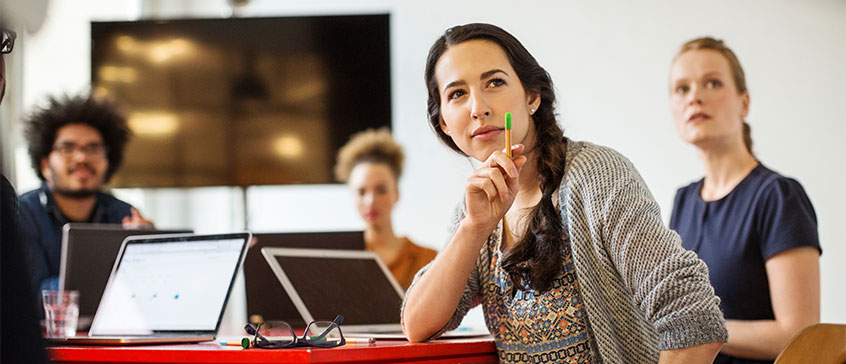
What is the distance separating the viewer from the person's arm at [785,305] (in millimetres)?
1863

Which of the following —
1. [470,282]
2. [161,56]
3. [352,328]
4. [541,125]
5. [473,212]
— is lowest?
[352,328]

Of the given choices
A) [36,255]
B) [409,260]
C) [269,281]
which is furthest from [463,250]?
[36,255]

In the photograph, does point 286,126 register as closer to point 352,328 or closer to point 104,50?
point 104,50

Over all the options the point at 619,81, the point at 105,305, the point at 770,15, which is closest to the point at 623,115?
the point at 619,81

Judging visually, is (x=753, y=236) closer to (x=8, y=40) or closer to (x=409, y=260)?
(x=409, y=260)

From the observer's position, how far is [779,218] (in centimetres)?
191

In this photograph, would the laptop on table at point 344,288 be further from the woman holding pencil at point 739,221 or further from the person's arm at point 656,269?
the woman holding pencil at point 739,221

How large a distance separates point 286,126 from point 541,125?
2226 millimetres

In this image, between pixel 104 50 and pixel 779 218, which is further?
pixel 104 50

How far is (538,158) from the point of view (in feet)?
5.08

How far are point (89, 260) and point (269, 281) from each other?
0.50 metres

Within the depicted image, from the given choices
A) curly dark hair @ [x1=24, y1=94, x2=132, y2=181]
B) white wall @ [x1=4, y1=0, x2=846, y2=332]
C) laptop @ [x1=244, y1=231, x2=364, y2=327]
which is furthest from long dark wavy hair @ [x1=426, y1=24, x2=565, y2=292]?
curly dark hair @ [x1=24, y1=94, x2=132, y2=181]

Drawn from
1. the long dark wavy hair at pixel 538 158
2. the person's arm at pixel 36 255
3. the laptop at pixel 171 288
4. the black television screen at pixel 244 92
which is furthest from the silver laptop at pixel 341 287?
the black television screen at pixel 244 92

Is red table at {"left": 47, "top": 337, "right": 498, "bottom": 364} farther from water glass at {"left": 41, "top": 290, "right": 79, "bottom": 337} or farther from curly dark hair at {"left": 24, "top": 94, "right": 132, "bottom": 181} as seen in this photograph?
curly dark hair at {"left": 24, "top": 94, "right": 132, "bottom": 181}
